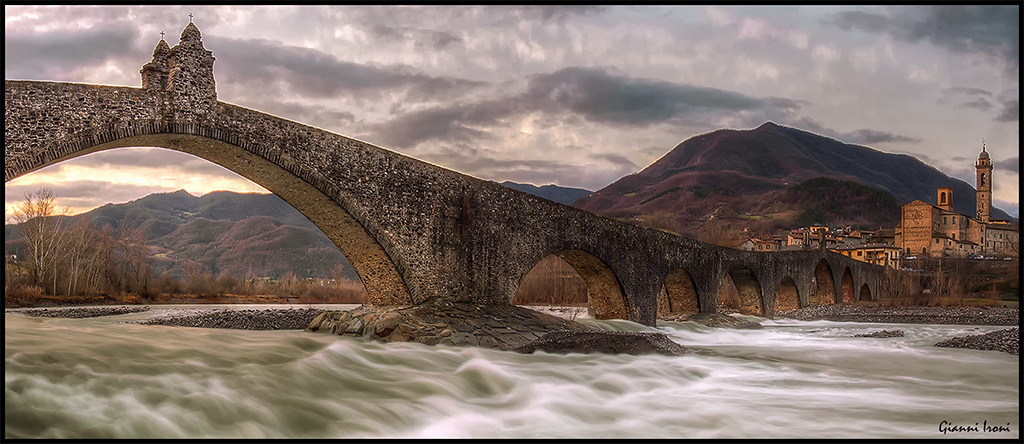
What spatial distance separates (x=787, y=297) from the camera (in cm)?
4238

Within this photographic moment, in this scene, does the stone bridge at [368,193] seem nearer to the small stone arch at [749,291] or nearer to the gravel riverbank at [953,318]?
the gravel riverbank at [953,318]

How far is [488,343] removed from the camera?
49.7 ft

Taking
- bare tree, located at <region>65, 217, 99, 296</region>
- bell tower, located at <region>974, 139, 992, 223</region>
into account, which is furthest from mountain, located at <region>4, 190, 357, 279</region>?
bell tower, located at <region>974, 139, 992, 223</region>

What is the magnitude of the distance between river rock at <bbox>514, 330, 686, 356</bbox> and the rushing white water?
0.64 meters

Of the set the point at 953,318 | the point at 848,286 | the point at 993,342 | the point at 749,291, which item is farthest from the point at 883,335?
the point at 848,286

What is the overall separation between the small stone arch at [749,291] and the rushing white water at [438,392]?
18.9 meters

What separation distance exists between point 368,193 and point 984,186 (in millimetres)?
126088

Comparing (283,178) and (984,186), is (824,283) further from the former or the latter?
(984,186)

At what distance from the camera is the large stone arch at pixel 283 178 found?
11508 millimetres

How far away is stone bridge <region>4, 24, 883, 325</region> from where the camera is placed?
1139 centimetres

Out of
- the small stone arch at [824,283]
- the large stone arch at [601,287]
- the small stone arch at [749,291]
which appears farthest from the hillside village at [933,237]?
the large stone arch at [601,287]

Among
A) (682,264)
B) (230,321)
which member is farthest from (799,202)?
(230,321)

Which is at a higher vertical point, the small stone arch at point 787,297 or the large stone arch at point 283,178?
the large stone arch at point 283,178

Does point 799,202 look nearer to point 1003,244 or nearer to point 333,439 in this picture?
point 1003,244
